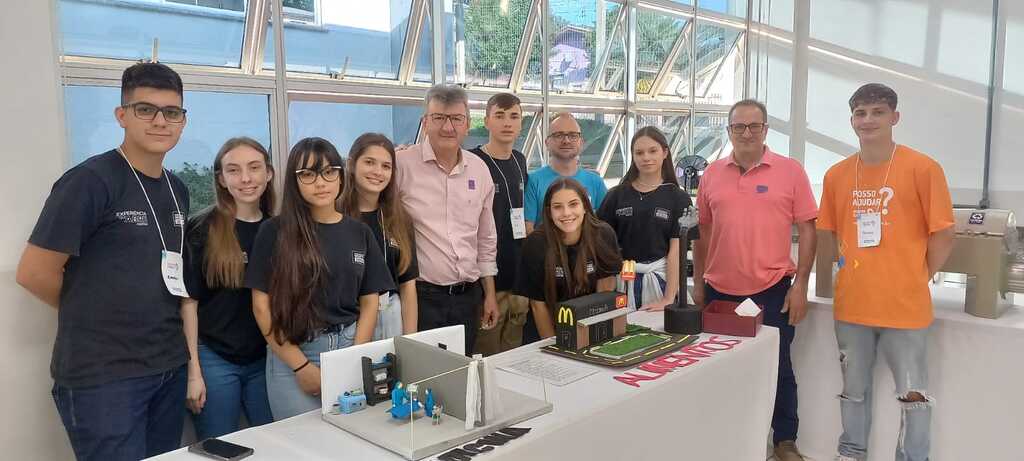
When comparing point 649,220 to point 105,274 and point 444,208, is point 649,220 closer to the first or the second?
point 444,208

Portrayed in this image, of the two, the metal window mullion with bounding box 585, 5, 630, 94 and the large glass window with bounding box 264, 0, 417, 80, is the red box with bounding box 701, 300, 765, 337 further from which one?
the metal window mullion with bounding box 585, 5, 630, 94

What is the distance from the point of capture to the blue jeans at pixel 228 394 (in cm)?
220

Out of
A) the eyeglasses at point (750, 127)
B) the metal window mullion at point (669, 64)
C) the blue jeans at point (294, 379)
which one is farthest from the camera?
the metal window mullion at point (669, 64)

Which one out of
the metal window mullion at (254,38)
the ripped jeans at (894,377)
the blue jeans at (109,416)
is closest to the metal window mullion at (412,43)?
the metal window mullion at (254,38)

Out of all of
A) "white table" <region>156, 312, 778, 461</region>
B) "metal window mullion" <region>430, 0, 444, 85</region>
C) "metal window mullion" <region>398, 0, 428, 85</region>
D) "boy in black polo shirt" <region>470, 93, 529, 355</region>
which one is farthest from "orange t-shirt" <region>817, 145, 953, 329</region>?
"metal window mullion" <region>398, 0, 428, 85</region>

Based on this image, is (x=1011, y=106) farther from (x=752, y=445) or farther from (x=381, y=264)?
(x=381, y=264)

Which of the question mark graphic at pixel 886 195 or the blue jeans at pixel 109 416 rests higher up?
the question mark graphic at pixel 886 195

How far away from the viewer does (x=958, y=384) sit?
294 cm

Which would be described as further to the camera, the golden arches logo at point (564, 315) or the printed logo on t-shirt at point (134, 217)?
the golden arches logo at point (564, 315)

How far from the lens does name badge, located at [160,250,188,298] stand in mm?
1972

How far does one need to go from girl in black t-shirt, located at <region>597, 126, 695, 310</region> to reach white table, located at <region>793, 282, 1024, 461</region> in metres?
0.81

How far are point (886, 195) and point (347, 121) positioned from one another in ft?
10.3

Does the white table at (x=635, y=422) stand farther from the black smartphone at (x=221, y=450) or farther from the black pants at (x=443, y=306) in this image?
the black pants at (x=443, y=306)

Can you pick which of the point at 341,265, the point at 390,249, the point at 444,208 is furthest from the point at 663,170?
the point at 341,265
